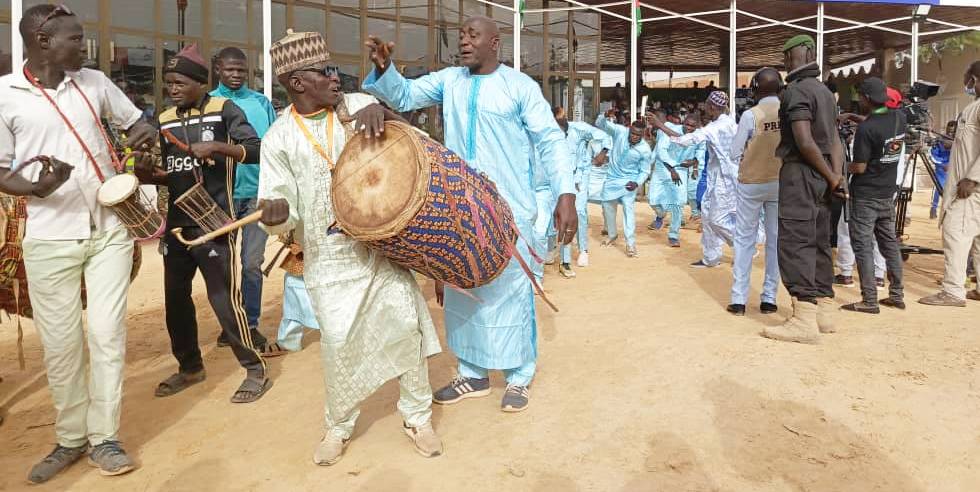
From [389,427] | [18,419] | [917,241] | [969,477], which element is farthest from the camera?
[917,241]

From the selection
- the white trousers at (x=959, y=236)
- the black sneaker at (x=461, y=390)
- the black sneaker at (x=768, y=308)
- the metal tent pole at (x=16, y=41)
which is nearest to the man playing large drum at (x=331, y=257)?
the black sneaker at (x=461, y=390)

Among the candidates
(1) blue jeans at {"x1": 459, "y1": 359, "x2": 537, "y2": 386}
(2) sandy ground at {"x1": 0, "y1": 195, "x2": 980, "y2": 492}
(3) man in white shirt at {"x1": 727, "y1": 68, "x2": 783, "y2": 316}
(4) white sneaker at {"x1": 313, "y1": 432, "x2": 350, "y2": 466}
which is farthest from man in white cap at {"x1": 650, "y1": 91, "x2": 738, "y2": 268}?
(4) white sneaker at {"x1": 313, "y1": 432, "x2": 350, "y2": 466}

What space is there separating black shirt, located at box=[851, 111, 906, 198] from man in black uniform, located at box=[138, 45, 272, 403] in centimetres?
473

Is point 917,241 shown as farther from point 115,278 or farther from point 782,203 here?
point 115,278

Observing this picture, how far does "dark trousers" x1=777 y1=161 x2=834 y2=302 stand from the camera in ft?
16.4

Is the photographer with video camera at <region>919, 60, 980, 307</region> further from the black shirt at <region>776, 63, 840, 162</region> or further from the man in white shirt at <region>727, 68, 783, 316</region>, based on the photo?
the black shirt at <region>776, 63, 840, 162</region>

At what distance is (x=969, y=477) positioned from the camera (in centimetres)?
311

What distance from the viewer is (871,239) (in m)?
6.09

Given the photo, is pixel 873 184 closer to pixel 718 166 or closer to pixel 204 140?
pixel 718 166

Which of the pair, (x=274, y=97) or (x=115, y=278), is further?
(x=274, y=97)

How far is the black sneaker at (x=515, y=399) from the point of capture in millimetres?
3855

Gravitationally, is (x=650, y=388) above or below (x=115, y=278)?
below

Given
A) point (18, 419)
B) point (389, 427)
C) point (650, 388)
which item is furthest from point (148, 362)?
point (650, 388)

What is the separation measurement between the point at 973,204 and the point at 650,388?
3.80m
